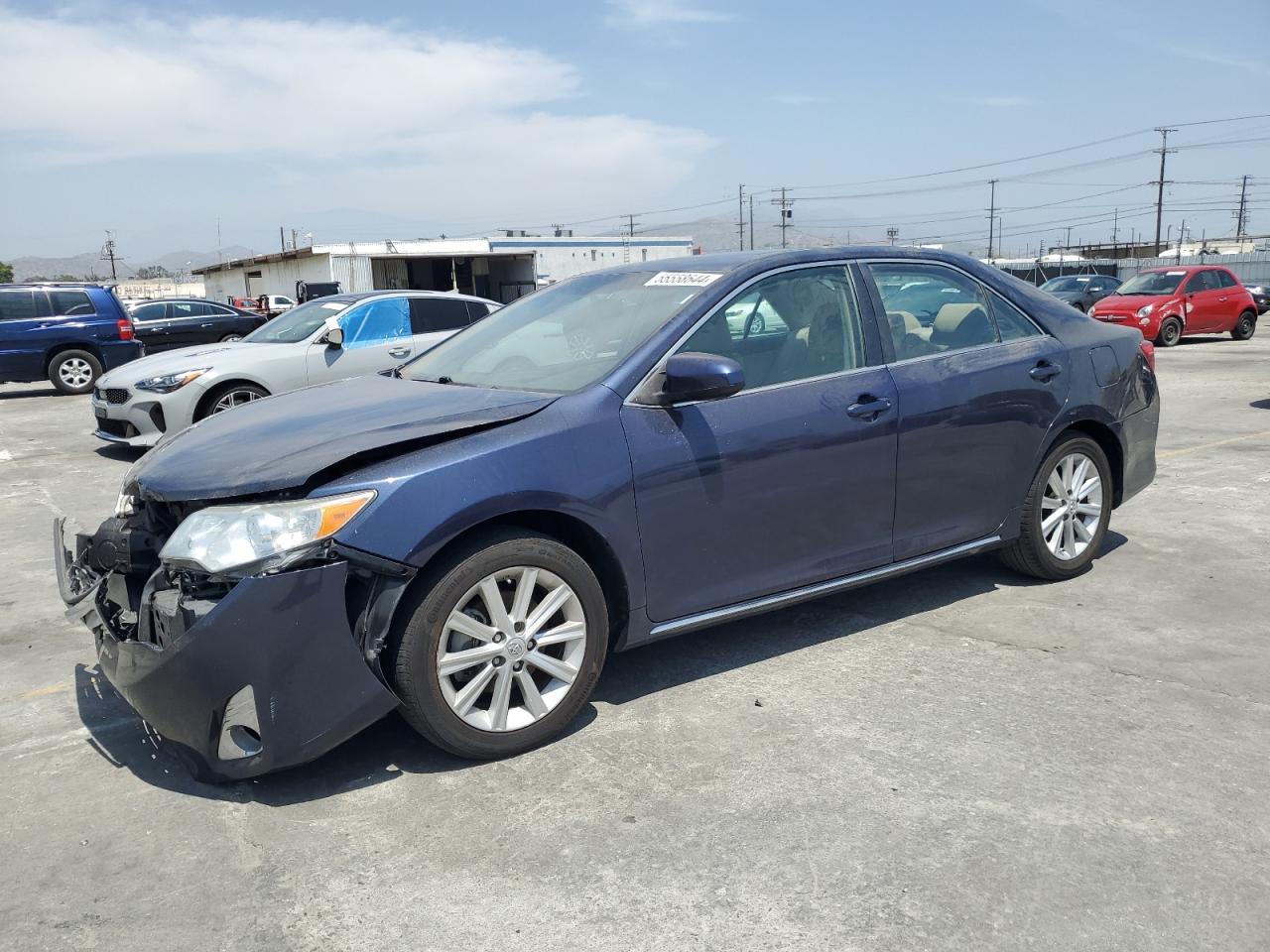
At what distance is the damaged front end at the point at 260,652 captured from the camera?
3.00 m

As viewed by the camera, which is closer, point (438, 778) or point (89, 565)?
point (438, 778)

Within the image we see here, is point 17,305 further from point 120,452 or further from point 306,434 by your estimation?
point 306,434

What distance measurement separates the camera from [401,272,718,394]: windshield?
13.1 ft

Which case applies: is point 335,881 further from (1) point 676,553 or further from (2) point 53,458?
(2) point 53,458

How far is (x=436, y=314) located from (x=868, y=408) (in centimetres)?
750

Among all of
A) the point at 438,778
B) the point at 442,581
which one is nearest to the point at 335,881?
the point at 438,778

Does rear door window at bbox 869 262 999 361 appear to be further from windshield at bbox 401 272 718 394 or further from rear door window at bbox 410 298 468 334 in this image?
rear door window at bbox 410 298 468 334

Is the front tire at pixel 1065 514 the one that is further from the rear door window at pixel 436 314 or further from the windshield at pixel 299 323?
the windshield at pixel 299 323

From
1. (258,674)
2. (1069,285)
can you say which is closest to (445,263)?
(1069,285)

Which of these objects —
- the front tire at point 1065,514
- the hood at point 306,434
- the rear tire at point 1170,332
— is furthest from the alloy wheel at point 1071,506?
the rear tire at point 1170,332

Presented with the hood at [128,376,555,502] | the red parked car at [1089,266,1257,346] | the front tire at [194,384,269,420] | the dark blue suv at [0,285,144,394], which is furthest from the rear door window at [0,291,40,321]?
the red parked car at [1089,266,1257,346]

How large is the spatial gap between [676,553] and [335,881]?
157 cm

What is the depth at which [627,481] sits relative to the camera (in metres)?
3.62

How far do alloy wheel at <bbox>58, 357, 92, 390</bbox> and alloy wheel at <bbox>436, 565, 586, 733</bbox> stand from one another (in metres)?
14.9
